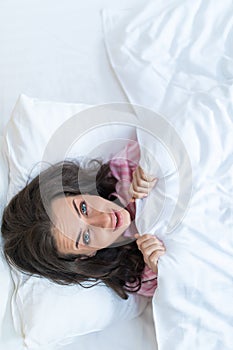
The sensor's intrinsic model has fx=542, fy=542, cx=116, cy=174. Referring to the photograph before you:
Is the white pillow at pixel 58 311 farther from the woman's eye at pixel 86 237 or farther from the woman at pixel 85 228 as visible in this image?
the woman's eye at pixel 86 237

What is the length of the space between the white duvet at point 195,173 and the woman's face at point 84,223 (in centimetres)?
7

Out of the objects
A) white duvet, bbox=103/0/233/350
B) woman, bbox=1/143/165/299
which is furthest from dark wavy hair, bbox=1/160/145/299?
white duvet, bbox=103/0/233/350

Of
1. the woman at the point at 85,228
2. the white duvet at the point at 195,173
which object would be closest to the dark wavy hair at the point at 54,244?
the woman at the point at 85,228

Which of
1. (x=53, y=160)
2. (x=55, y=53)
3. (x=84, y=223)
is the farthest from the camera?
(x=55, y=53)

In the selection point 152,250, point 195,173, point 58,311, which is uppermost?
point 195,173

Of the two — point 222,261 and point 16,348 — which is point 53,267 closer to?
point 16,348

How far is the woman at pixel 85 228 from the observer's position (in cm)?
104

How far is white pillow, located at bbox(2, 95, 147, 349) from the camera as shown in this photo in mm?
1085

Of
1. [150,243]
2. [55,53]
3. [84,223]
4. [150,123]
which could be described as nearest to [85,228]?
[84,223]

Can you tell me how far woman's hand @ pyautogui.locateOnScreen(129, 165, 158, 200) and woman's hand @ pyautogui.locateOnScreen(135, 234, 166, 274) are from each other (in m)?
0.09

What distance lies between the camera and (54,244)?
1.05 metres

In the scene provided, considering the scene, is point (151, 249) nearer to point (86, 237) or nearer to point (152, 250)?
point (152, 250)

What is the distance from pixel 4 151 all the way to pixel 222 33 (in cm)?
55

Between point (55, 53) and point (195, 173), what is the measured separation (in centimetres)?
48
